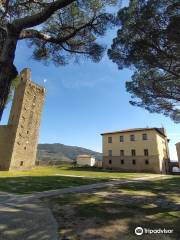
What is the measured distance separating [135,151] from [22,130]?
78.4 feet

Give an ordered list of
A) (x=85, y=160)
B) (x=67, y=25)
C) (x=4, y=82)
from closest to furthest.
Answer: (x=4, y=82) → (x=67, y=25) → (x=85, y=160)

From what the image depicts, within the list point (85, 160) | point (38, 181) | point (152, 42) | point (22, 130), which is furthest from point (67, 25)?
point (85, 160)

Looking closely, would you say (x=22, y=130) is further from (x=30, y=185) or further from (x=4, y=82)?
(x=4, y=82)

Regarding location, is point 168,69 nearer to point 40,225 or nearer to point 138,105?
point 138,105

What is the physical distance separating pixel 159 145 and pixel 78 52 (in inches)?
1480

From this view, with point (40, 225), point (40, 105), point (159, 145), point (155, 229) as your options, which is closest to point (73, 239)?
point (40, 225)

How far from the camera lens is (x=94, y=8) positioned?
31.0 ft

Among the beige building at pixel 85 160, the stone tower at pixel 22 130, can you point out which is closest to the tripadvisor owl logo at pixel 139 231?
the stone tower at pixel 22 130

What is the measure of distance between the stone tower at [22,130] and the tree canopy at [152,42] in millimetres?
23049

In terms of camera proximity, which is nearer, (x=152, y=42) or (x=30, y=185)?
(x=152, y=42)

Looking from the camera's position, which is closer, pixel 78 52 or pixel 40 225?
pixel 40 225

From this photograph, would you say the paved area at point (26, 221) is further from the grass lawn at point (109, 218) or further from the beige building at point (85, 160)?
the beige building at point (85, 160)

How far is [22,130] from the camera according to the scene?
1270 inches

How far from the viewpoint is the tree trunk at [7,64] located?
477 cm
